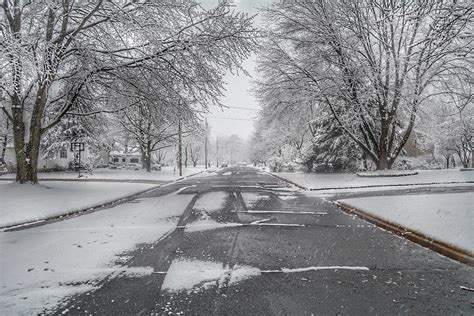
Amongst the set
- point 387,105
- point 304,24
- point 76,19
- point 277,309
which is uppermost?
point 304,24

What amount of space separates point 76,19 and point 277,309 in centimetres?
1613

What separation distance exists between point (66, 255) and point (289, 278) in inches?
156

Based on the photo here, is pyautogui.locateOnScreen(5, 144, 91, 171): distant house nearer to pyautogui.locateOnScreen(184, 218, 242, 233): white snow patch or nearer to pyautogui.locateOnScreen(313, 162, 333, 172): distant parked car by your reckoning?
pyautogui.locateOnScreen(313, 162, 333, 172): distant parked car

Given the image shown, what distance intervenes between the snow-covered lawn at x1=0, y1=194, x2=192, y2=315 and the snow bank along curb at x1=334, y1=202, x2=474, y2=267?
5148mm

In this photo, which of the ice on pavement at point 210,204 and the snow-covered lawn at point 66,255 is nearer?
the snow-covered lawn at point 66,255

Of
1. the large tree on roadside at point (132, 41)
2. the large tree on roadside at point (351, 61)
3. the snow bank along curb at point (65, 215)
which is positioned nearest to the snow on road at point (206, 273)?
the snow bank along curb at point (65, 215)

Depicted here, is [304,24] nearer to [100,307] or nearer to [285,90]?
[285,90]

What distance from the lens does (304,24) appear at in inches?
802

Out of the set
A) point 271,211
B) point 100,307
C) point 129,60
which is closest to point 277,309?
point 100,307

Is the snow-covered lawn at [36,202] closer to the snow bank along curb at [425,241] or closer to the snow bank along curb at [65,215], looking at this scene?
the snow bank along curb at [65,215]

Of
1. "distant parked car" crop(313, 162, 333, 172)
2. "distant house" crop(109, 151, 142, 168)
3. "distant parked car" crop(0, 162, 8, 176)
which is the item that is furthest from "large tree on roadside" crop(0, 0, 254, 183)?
"distant house" crop(109, 151, 142, 168)

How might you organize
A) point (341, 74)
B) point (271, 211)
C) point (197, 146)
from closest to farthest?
A: point (271, 211)
point (341, 74)
point (197, 146)

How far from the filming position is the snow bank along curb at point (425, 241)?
5.68 meters

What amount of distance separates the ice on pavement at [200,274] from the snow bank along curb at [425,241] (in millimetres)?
3532
